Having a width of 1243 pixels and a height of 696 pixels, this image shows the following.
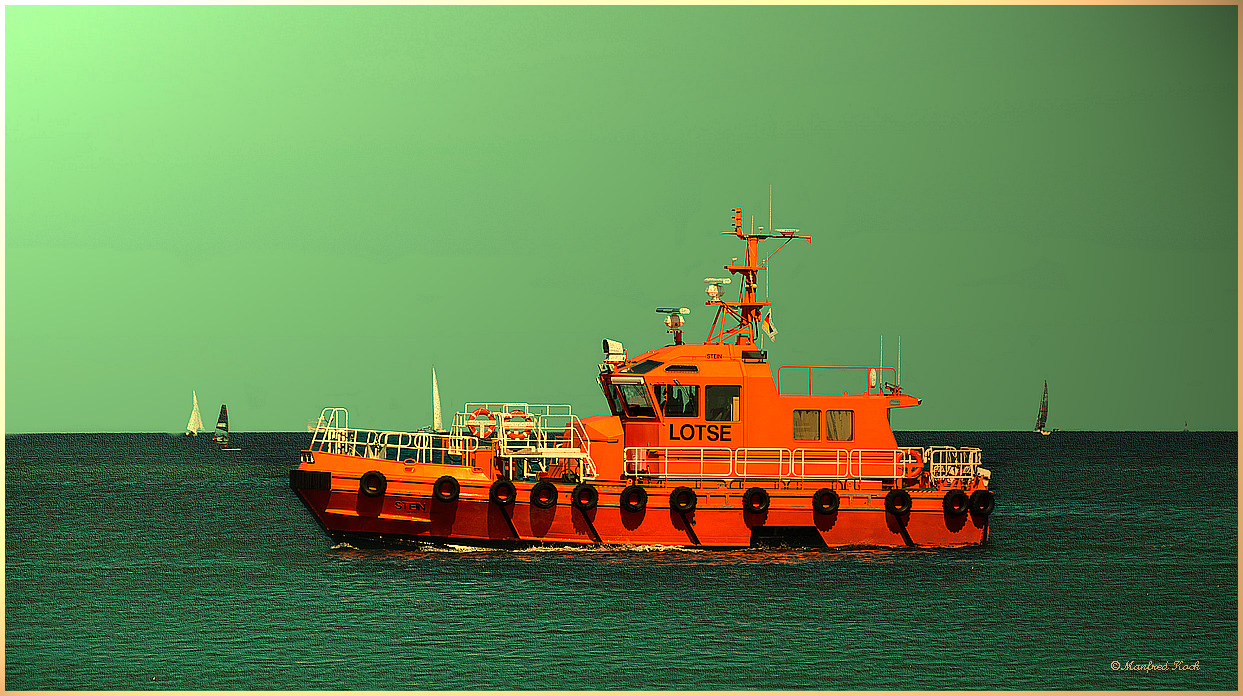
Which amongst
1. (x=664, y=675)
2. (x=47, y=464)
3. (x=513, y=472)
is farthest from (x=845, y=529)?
(x=47, y=464)

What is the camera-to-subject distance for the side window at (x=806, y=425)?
54.3ft

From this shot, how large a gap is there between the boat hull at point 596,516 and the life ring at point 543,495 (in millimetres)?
119

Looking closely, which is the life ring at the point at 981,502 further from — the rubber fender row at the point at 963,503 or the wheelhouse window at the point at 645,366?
the wheelhouse window at the point at 645,366

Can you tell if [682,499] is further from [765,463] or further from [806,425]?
[806,425]

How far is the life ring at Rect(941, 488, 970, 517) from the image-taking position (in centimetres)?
1641

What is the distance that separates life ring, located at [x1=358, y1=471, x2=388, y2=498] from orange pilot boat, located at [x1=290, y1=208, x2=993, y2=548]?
14 mm

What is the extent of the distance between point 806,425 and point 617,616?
4694 mm

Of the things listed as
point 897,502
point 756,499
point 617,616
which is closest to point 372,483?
point 617,616

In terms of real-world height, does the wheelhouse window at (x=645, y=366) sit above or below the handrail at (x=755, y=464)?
above

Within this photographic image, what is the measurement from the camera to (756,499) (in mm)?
15844

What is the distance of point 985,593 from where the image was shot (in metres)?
14.6

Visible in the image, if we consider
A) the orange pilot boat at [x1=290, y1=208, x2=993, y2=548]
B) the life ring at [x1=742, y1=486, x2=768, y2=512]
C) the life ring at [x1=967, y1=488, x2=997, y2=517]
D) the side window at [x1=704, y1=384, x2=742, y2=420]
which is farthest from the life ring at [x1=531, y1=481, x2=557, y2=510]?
the life ring at [x1=967, y1=488, x2=997, y2=517]

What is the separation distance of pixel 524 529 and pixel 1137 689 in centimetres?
759

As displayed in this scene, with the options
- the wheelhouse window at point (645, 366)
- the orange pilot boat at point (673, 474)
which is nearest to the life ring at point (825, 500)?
the orange pilot boat at point (673, 474)
